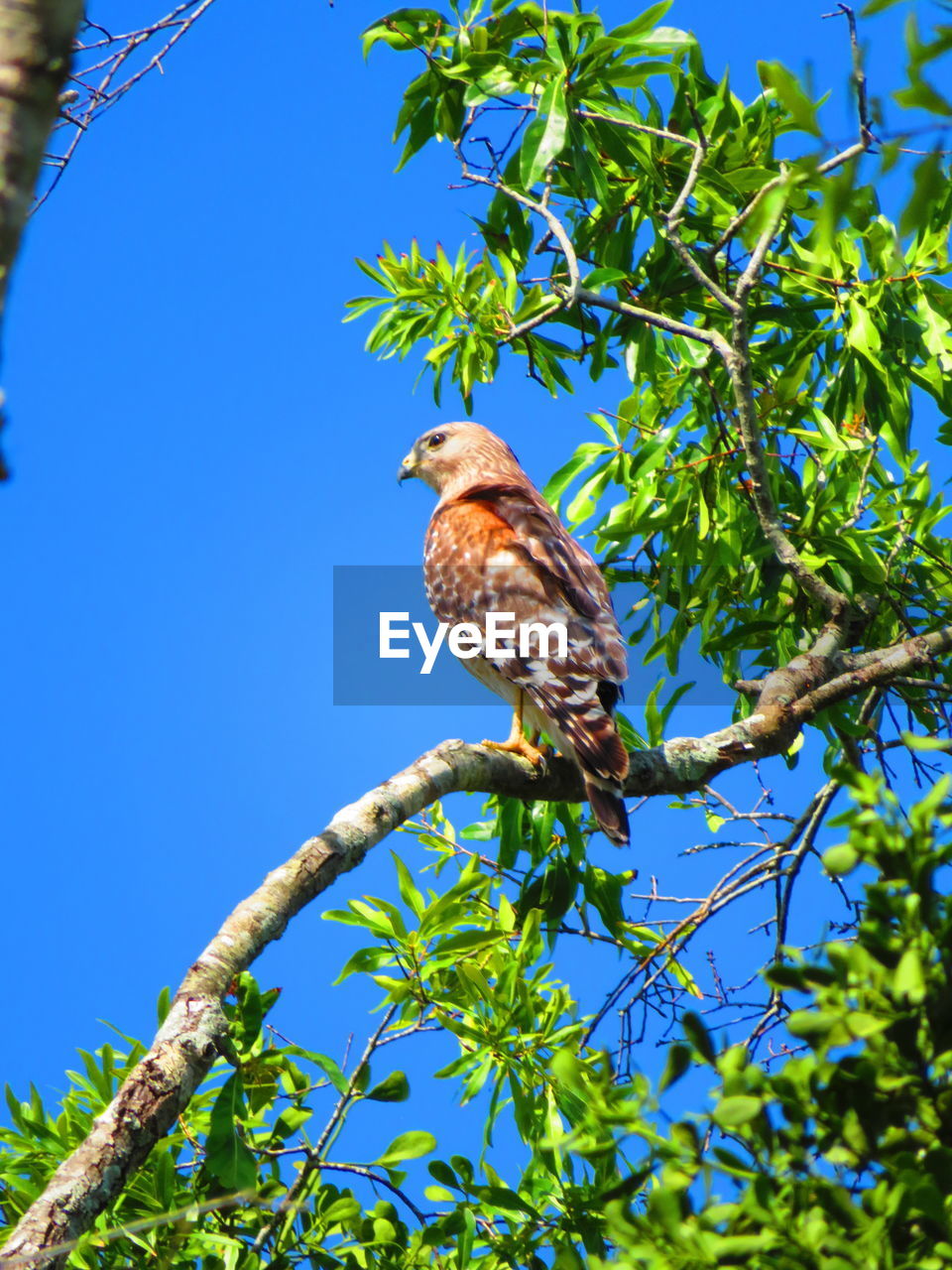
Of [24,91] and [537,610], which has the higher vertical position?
[537,610]

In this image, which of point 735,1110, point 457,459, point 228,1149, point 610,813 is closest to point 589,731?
point 610,813

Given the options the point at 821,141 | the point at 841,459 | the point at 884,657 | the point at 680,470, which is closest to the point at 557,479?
the point at 680,470

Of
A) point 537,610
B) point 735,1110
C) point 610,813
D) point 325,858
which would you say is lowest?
point 735,1110

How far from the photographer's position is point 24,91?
121 centimetres

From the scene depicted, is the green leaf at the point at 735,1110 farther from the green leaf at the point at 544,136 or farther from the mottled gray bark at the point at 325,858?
the green leaf at the point at 544,136

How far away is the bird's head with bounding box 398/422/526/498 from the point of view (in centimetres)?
632

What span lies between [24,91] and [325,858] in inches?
79.9

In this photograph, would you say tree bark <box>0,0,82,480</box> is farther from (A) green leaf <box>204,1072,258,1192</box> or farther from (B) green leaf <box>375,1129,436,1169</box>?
(B) green leaf <box>375,1129,436,1169</box>

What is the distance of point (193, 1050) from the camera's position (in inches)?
96.7

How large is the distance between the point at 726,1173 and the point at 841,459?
337cm

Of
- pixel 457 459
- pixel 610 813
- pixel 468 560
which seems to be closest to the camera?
pixel 610 813

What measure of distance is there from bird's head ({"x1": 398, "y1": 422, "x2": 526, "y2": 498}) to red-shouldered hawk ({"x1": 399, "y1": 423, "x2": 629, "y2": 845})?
24cm

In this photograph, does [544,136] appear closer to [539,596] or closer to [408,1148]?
[539,596]

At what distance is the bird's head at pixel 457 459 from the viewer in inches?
249
